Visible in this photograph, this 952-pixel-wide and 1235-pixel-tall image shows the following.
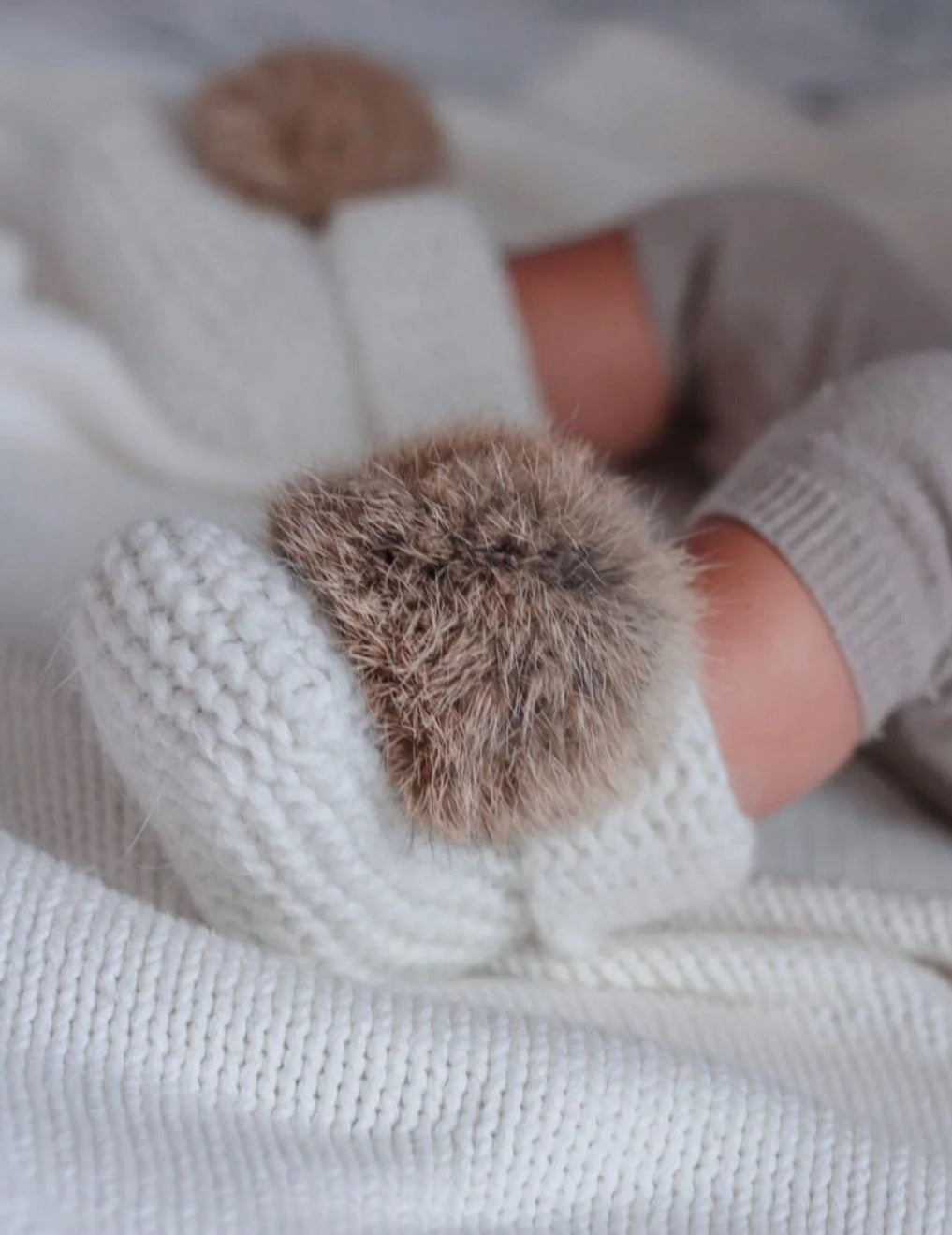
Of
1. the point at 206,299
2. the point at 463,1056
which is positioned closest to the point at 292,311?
the point at 206,299

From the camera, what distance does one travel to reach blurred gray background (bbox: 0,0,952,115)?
1.21m

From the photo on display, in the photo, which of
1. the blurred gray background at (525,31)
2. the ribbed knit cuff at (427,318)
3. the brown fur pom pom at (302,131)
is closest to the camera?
the ribbed knit cuff at (427,318)

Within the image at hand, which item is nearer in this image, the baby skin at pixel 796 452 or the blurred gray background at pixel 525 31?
the baby skin at pixel 796 452

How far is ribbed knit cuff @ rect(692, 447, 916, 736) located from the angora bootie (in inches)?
4.1

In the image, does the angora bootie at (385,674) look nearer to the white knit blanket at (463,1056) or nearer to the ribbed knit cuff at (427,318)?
the white knit blanket at (463,1056)

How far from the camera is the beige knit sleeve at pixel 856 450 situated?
0.58 m

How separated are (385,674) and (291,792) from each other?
55mm

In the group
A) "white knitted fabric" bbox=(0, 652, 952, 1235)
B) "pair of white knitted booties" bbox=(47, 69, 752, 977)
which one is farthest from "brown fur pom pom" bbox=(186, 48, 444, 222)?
"white knitted fabric" bbox=(0, 652, 952, 1235)

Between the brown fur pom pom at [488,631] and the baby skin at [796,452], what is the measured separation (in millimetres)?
80

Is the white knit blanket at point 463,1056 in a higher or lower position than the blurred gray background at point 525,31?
lower

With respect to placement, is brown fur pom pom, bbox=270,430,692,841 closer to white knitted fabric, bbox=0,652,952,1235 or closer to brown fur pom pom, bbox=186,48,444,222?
white knitted fabric, bbox=0,652,952,1235

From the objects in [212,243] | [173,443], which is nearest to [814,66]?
[212,243]

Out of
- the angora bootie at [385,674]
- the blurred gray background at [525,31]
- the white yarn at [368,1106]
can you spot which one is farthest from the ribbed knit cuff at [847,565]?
the blurred gray background at [525,31]

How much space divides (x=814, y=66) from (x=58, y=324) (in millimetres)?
822
